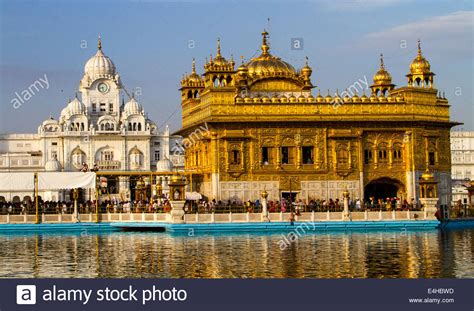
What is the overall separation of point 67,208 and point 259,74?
12.9m

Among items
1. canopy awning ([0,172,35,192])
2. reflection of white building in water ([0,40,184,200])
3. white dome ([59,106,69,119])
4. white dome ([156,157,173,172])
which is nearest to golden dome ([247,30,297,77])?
canopy awning ([0,172,35,192])

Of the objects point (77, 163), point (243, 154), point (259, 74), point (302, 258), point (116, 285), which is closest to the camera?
point (116, 285)

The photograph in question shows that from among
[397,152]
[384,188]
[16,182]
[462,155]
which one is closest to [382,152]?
[397,152]

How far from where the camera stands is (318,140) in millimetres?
46219

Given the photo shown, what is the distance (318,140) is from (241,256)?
59.9 feet

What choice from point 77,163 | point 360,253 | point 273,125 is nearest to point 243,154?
point 273,125

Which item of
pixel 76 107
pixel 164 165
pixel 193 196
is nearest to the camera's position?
pixel 193 196

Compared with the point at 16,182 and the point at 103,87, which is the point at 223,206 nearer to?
the point at 16,182

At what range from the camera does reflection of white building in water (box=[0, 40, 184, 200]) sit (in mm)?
101375

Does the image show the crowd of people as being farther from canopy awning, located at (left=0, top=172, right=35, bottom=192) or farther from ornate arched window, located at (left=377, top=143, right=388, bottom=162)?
ornate arched window, located at (left=377, top=143, right=388, bottom=162)

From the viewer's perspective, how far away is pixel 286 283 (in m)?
21.8

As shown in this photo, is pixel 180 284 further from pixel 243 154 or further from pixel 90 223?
pixel 243 154

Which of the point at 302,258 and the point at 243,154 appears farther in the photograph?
the point at 243,154

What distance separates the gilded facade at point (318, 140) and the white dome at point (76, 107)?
5654 centimetres
